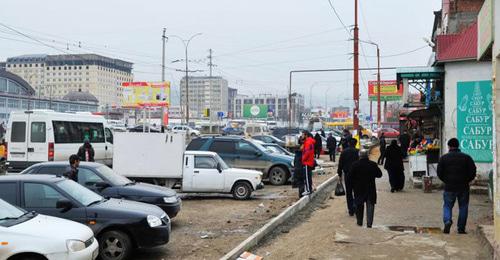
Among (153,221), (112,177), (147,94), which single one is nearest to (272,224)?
(153,221)

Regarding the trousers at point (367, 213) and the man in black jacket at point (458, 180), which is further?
the trousers at point (367, 213)

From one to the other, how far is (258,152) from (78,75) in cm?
8573

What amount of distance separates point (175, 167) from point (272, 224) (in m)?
5.78

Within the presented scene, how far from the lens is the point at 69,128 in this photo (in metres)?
22.6

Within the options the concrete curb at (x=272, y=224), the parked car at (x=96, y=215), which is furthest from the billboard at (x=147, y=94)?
the parked car at (x=96, y=215)

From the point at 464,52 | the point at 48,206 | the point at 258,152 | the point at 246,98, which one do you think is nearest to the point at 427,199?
the point at 464,52

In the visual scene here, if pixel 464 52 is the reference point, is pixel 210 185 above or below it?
below

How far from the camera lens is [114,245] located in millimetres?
8922

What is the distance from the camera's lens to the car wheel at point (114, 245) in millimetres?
8883

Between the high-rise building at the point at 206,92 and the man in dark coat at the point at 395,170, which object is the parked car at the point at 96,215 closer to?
the man in dark coat at the point at 395,170

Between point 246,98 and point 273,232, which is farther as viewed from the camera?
point 246,98

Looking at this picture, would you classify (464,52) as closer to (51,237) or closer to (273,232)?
(273,232)

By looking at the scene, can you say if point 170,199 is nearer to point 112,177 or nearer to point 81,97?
point 112,177

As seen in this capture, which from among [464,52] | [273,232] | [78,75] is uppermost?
[78,75]
